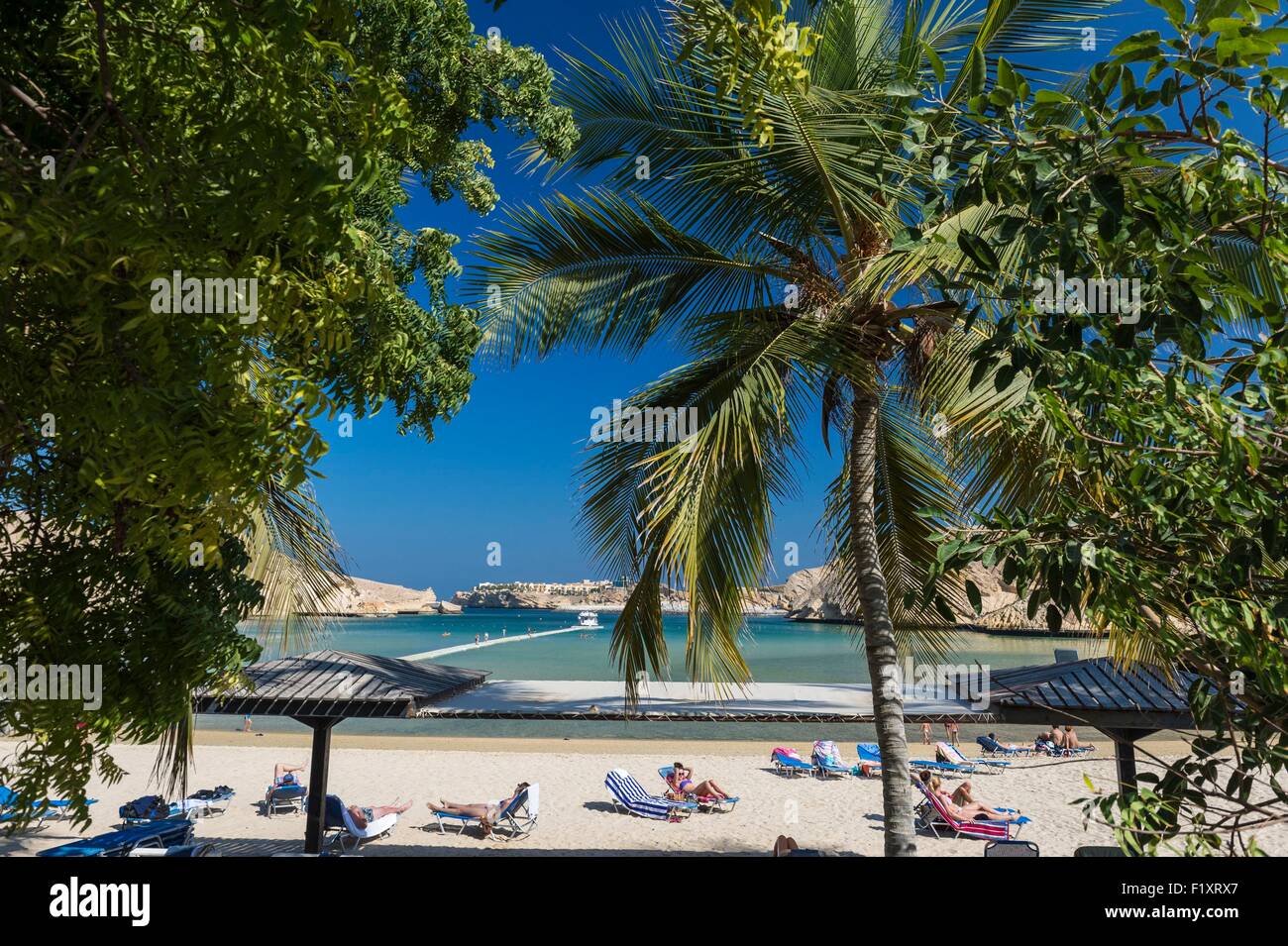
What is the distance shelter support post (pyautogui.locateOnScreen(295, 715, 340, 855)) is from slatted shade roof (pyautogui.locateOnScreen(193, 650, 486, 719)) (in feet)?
1.87

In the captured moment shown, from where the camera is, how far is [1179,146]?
1.94 m

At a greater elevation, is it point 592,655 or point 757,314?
point 757,314

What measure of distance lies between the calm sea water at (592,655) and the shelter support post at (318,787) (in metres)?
0.95

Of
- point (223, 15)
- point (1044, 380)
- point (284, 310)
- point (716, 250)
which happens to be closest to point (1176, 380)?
point (1044, 380)

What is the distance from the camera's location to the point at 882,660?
6141mm

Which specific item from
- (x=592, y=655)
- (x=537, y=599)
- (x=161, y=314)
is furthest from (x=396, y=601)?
(x=161, y=314)

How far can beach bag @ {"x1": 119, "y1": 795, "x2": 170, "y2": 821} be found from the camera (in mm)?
10805


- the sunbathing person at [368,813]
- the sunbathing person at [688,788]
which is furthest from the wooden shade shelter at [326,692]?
the sunbathing person at [688,788]

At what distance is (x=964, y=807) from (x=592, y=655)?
4496cm

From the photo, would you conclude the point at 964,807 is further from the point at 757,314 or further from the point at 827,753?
the point at 757,314

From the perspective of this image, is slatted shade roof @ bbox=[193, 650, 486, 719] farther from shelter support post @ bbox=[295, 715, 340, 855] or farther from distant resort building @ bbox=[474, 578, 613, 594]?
distant resort building @ bbox=[474, 578, 613, 594]

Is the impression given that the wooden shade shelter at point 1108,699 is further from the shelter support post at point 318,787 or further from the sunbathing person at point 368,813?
the sunbathing person at point 368,813

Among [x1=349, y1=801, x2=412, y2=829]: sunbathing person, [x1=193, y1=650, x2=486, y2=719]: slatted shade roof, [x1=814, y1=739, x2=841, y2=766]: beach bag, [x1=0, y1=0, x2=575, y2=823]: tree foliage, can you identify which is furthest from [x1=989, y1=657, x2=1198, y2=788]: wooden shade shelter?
[x1=349, y1=801, x2=412, y2=829]: sunbathing person
